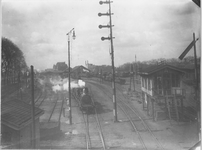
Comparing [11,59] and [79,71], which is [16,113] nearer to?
[11,59]

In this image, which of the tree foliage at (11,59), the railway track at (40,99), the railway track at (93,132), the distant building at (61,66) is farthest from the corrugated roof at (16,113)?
the railway track at (93,132)

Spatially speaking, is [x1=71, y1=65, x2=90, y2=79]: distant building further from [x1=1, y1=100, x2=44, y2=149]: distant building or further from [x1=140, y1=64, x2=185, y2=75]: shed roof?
[x1=140, y1=64, x2=185, y2=75]: shed roof

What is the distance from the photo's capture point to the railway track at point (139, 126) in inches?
216

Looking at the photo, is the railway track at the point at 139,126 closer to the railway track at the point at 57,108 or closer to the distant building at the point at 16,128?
the railway track at the point at 57,108

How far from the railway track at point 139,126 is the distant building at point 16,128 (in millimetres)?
2656

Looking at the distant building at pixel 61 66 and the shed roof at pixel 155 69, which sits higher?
the distant building at pixel 61 66

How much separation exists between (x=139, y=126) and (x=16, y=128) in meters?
3.93

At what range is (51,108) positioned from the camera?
572 centimetres

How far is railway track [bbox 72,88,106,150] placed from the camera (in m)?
5.42

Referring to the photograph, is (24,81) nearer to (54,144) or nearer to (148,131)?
(54,144)

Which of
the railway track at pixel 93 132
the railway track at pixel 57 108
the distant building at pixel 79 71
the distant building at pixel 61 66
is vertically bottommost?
the railway track at pixel 93 132

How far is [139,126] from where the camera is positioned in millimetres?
5934

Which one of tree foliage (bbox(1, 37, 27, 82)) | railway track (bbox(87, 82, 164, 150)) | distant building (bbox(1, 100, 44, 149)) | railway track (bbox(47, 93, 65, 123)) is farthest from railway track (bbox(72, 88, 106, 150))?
tree foliage (bbox(1, 37, 27, 82))

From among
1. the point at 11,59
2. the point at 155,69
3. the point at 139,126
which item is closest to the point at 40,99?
the point at 11,59
